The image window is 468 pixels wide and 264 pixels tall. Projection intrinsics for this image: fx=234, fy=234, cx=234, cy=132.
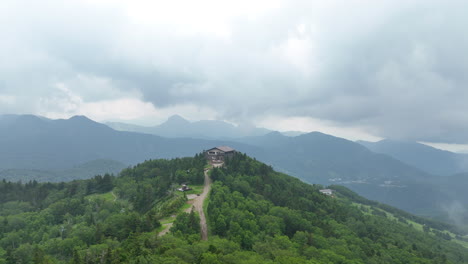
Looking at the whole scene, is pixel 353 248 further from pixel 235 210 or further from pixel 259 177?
pixel 259 177

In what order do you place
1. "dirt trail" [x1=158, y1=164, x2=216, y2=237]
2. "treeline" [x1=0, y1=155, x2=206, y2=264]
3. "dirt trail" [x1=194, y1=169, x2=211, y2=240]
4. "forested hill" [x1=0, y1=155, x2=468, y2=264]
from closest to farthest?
"forested hill" [x1=0, y1=155, x2=468, y2=264], "treeline" [x1=0, y1=155, x2=206, y2=264], "dirt trail" [x1=158, y1=164, x2=216, y2=237], "dirt trail" [x1=194, y1=169, x2=211, y2=240]

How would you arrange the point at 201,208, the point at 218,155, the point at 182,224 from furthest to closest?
the point at 218,155 → the point at 201,208 → the point at 182,224

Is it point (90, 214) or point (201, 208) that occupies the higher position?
point (201, 208)

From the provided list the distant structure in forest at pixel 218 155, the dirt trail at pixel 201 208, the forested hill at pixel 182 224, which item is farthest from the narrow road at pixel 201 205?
the distant structure in forest at pixel 218 155

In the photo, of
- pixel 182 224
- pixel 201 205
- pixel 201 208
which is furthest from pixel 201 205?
pixel 182 224

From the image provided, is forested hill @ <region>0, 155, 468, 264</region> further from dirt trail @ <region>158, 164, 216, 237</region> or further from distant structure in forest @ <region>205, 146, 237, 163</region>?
distant structure in forest @ <region>205, 146, 237, 163</region>

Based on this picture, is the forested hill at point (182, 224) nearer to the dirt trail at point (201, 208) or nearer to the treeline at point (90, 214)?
the treeline at point (90, 214)

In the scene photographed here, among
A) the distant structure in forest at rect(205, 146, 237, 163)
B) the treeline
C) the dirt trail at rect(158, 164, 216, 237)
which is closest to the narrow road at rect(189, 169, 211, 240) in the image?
the dirt trail at rect(158, 164, 216, 237)

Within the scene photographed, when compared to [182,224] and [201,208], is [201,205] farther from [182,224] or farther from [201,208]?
[182,224]
